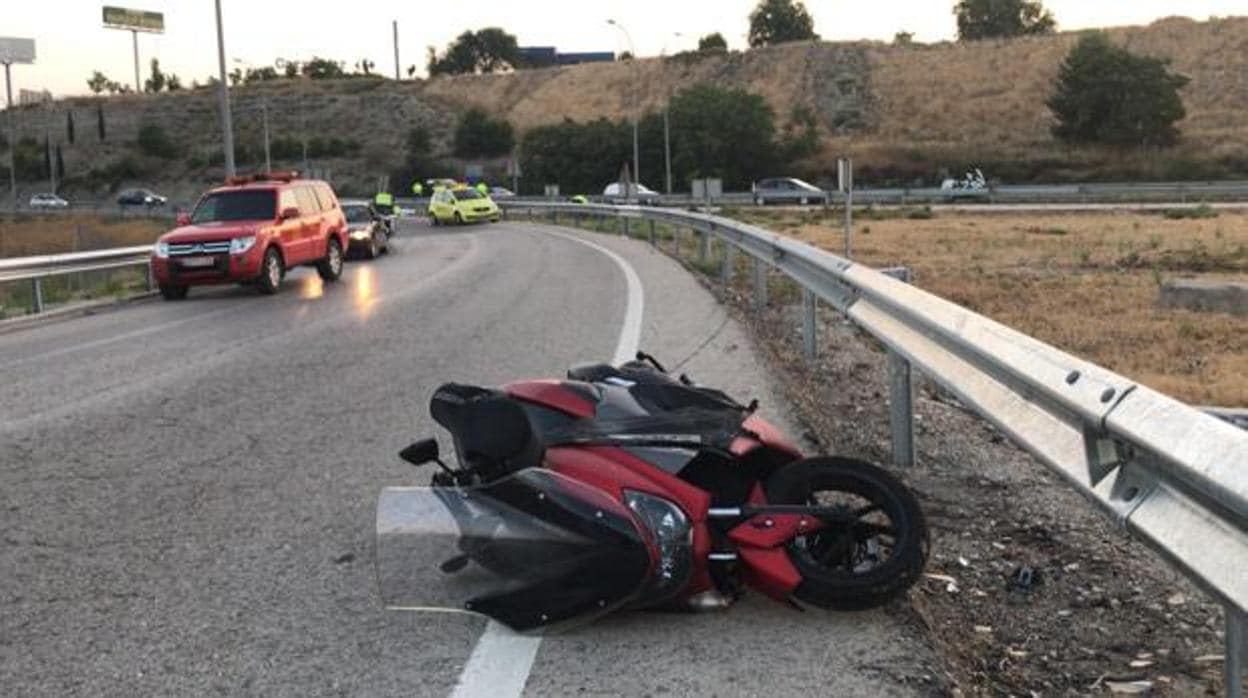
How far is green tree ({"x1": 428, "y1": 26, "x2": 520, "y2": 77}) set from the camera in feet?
543

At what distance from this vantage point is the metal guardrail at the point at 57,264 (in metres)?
17.2

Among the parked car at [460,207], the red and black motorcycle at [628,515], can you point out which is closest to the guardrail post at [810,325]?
the red and black motorcycle at [628,515]

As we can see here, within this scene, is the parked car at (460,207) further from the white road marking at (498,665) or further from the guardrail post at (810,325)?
the white road marking at (498,665)

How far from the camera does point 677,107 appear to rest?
8594cm

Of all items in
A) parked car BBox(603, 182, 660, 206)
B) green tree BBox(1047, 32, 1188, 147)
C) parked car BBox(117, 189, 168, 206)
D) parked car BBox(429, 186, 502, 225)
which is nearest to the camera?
parked car BBox(429, 186, 502, 225)

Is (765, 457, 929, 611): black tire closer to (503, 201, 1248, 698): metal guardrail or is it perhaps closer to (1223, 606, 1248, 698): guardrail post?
(503, 201, 1248, 698): metal guardrail

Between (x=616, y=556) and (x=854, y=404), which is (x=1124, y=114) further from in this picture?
(x=616, y=556)

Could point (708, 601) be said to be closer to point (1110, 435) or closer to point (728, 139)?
point (1110, 435)

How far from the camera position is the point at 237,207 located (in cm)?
2011

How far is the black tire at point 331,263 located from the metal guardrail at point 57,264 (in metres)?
2.75

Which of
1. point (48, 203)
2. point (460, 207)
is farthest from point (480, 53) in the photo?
point (460, 207)

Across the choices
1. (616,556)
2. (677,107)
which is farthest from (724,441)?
(677,107)

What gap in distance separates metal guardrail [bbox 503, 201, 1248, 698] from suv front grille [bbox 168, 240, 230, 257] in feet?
46.7

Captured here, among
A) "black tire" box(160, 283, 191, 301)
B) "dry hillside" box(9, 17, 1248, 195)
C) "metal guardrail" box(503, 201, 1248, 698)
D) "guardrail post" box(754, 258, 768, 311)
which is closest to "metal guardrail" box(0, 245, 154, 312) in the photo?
"black tire" box(160, 283, 191, 301)
